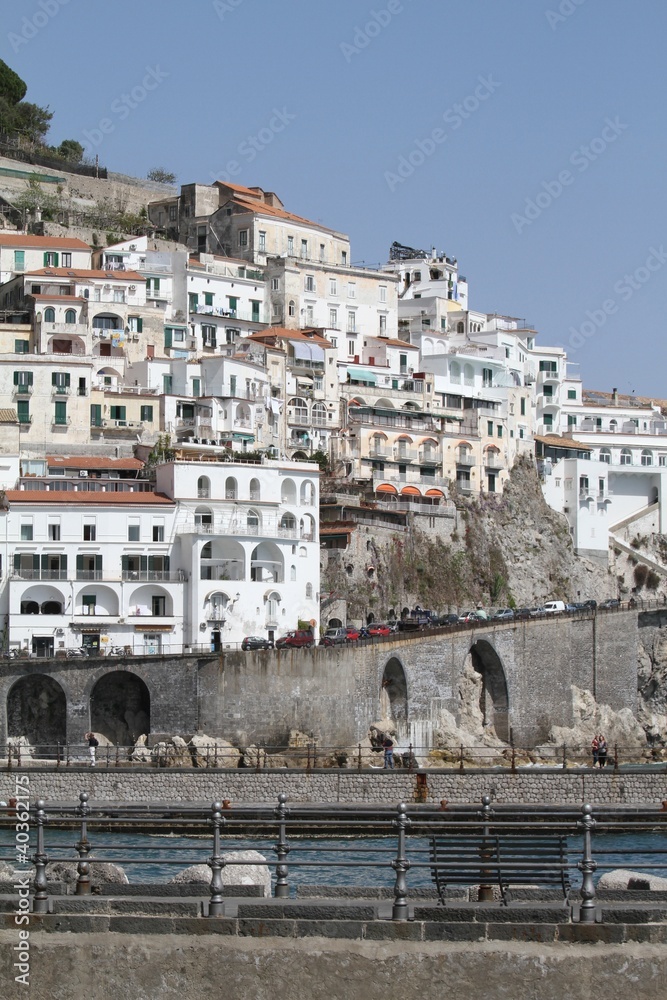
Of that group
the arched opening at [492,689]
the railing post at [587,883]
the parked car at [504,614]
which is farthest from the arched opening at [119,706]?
the railing post at [587,883]

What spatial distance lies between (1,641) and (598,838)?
29640 mm

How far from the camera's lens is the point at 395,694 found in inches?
2724

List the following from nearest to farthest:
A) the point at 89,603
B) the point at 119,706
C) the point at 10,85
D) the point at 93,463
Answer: the point at 119,706
the point at 89,603
the point at 93,463
the point at 10,85

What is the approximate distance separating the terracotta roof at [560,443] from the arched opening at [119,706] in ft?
145

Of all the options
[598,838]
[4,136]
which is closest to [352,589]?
[598,838]

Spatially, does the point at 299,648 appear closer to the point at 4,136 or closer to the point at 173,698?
the point at 173,698

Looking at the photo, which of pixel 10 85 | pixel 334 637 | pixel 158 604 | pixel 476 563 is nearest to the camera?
pixel 334 637

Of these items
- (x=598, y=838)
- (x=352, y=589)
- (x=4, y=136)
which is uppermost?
(x=4, y=136)

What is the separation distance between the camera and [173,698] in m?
62.2

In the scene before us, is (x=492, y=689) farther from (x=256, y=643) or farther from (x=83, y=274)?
(x=83, y=274)

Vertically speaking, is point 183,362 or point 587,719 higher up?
point 183,362

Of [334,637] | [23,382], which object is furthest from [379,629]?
[23,382]

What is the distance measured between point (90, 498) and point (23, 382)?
12.3m

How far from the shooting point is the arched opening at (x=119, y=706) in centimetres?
6388
